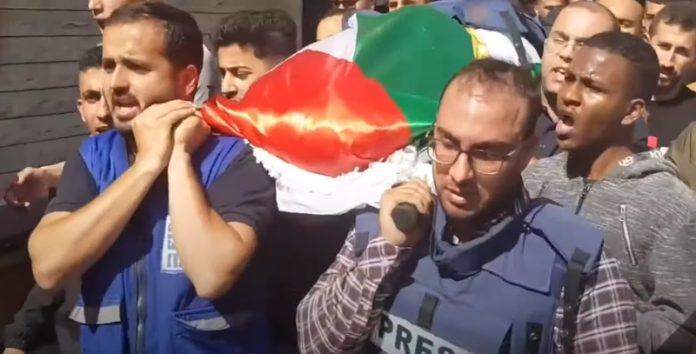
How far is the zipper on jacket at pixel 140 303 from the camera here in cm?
198

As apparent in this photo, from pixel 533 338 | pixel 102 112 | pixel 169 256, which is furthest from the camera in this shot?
pixel 102 112

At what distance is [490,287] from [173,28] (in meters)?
0.85

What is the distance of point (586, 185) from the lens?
2186mm

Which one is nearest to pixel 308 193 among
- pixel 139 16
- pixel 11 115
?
pixel 139 16

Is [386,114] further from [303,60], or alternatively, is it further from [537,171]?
[537,171]

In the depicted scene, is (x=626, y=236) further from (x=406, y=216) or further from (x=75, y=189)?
(x=75, y=189)

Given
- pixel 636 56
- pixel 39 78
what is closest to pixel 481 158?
pixel 636 56

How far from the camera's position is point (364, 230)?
6.07 ft

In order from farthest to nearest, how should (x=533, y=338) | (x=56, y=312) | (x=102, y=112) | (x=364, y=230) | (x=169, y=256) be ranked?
(x=102, y=112), (x=56, y=312), (x=169, y=256), (x=364, y=230), (x=533, y=338)

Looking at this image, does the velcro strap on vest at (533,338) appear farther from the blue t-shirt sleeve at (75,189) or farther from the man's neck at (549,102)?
the man's neck at (549,102)

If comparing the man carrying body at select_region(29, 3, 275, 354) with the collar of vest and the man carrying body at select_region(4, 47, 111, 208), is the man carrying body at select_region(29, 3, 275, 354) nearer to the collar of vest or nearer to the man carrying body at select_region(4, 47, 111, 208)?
the collar of vest

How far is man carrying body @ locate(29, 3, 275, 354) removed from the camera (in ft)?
6.23

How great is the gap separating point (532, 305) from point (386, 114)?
22.0 inches

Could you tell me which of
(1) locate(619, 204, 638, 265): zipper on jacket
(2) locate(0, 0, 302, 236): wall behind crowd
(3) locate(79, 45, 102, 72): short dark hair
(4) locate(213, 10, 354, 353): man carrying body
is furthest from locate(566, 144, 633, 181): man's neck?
(2) locate(0, 0, 302, 236): wall behind crowd
